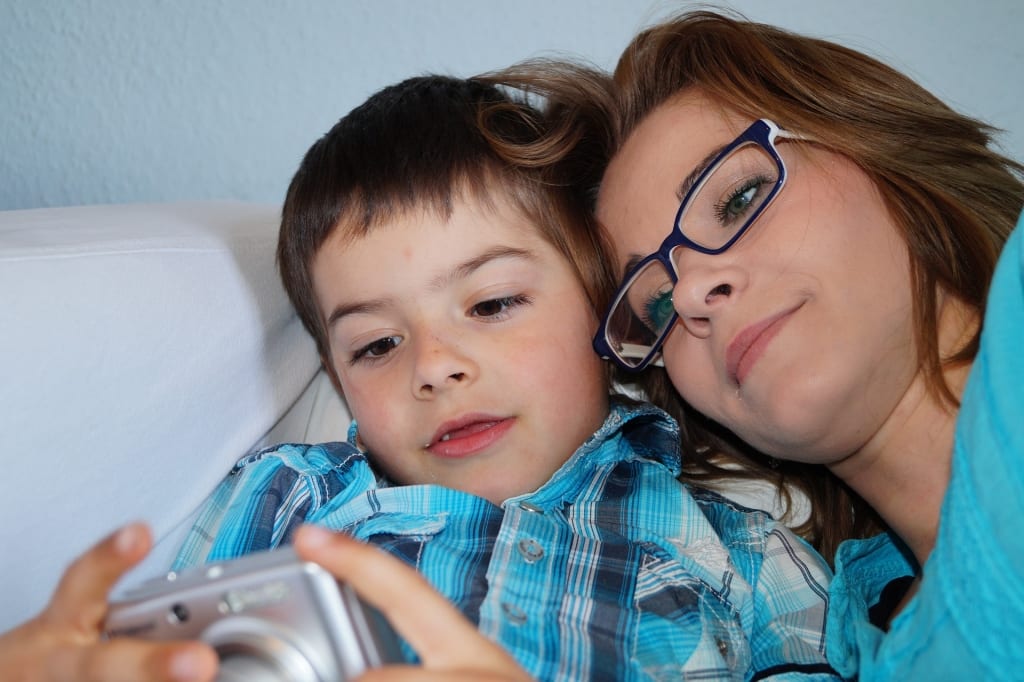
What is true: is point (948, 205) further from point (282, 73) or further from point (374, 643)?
point (282, 73)

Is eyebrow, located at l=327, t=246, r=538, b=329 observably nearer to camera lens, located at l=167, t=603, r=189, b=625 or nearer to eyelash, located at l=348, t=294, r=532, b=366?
eyelash, located at l=348, t=294, r=532, b=366

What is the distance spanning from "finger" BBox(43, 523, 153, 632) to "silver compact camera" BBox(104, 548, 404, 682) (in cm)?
7

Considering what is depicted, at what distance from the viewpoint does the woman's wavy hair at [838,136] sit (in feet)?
2.86

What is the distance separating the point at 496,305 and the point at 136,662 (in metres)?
0.56

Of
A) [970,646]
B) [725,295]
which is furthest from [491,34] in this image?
[970,646]

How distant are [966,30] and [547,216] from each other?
731mm

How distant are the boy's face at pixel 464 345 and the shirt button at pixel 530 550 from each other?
9 centimetres

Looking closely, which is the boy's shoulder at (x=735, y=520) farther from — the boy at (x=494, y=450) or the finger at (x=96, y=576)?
the finger at (x=96, y=576)

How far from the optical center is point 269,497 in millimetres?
987

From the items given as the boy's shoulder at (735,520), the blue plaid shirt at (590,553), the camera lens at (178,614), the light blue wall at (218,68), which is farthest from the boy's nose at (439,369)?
the light blue wall at (218,68)

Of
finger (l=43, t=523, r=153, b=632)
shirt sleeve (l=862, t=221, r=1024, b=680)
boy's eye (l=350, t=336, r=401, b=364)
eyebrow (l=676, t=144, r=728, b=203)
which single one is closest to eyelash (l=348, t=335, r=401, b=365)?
boy's eye (l=350, t=336, r=401, b=364)

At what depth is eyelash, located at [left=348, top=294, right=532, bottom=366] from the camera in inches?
38.0

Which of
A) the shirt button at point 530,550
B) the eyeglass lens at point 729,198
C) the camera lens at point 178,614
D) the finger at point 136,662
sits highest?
the eyeglass lens at point 729,198

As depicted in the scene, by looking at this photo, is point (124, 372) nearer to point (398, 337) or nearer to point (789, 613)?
point (398, 337)
